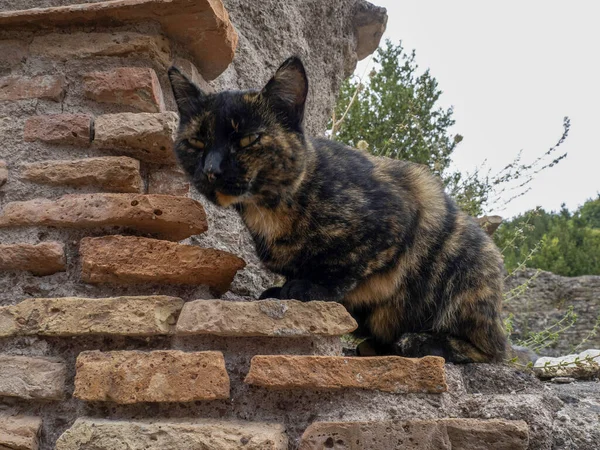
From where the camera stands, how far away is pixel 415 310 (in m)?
1.77

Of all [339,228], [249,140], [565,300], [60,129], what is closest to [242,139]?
[249,140]

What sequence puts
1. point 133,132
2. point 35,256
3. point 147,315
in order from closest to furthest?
point 147,315 → point 35,256 → point 133,132

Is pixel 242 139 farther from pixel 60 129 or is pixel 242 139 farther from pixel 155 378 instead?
pixel 155 378

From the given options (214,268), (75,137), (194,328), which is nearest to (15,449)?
(194,328)

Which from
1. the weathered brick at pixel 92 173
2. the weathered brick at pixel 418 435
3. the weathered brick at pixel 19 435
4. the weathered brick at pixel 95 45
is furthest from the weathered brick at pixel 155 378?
the weathered brick at pixel 95 45

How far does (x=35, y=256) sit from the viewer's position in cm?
142

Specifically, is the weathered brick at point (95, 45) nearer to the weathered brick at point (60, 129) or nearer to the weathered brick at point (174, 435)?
the weathered brick at point (60, 129)

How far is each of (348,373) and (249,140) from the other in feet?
2.32

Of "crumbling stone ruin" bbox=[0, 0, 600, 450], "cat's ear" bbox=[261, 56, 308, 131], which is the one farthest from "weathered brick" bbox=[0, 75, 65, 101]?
"cat's ear" bbox=[261, 56, 308, 131]

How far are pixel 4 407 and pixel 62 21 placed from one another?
103cm

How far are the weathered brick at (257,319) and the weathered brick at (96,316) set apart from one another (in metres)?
0.05

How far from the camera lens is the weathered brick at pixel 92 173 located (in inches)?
58.4

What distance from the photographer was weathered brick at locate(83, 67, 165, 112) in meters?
1.56

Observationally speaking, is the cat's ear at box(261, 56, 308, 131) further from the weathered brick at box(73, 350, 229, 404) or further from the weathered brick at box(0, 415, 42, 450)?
the weathered brick at box(0, 415, 42, 450)
